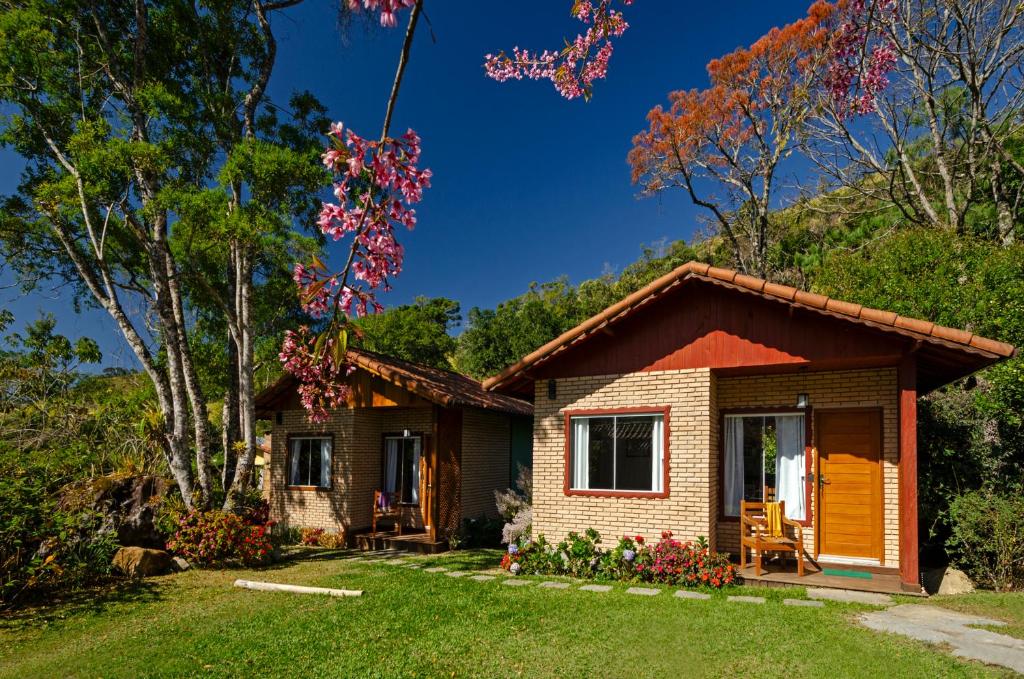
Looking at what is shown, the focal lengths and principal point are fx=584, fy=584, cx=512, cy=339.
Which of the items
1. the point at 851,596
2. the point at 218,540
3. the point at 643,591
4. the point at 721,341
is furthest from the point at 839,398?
the point at 218,540

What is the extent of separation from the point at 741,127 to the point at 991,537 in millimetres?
18478

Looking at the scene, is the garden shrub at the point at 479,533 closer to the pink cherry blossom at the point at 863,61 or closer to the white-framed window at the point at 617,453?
the white-framed window at the point at 617,453

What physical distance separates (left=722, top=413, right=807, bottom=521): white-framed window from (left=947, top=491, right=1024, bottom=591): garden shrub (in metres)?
2.02

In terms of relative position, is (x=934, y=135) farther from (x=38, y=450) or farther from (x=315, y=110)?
(x=38, y=450)

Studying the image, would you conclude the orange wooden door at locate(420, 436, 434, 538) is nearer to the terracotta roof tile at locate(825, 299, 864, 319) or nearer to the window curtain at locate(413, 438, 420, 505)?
the window curtain at locate(413, 438, 420, 505)

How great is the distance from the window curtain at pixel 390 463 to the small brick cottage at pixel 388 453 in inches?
1.0

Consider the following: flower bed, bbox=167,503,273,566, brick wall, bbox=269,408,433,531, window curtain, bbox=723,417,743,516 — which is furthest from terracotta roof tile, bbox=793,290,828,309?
flower bed, bbox=167,503,273,566

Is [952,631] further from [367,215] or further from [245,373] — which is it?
[245,373]

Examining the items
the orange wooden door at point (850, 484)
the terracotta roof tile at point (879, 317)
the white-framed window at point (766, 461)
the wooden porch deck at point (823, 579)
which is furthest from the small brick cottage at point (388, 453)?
the terracotta roof tile at point (879, 317)

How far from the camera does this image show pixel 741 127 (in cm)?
2269

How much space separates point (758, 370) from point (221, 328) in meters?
19.1

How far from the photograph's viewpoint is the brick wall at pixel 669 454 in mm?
9062

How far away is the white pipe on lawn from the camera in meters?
8.70

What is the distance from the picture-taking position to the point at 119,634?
7.10 meters
